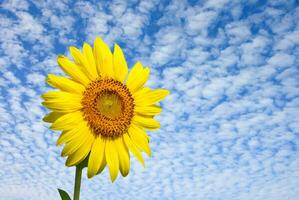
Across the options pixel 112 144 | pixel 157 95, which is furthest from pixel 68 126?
pixel 157 95

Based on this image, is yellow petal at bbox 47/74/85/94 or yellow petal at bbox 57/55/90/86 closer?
yellow petal at bbox 47/74/85/94

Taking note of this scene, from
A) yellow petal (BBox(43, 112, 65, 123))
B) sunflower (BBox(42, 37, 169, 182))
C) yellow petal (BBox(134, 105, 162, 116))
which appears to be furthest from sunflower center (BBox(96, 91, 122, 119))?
yellow petal (BBox(43, 112, 65, 123))

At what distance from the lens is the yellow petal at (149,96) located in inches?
193

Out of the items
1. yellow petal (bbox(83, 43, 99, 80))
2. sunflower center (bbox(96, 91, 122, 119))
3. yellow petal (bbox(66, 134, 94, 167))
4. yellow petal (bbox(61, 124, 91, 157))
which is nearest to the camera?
yellow petal (bbox(66, 134, 94, 167))

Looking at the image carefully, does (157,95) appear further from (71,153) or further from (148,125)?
(71,153)

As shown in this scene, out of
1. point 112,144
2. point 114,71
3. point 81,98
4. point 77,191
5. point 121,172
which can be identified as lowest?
point 77,191

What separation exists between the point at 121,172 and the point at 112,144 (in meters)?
0.37

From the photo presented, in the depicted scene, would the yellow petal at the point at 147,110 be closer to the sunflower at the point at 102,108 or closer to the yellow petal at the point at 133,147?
the sunflower at the point at 102,108

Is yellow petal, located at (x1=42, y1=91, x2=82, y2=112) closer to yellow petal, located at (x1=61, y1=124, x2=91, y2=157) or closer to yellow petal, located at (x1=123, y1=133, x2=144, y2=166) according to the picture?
yellow petal, located at (x1=61, y1=124, x2=91, y2=157)

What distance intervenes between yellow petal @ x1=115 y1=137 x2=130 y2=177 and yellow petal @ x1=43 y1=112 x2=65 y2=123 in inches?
32.2

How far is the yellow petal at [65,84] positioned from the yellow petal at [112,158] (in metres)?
0.74

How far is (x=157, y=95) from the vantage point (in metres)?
4.90

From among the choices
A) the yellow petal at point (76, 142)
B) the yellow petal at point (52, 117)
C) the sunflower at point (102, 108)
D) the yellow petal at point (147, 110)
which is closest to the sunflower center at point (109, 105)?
the sunflower at point (102, 108)

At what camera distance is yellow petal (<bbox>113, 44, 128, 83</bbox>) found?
479cm
